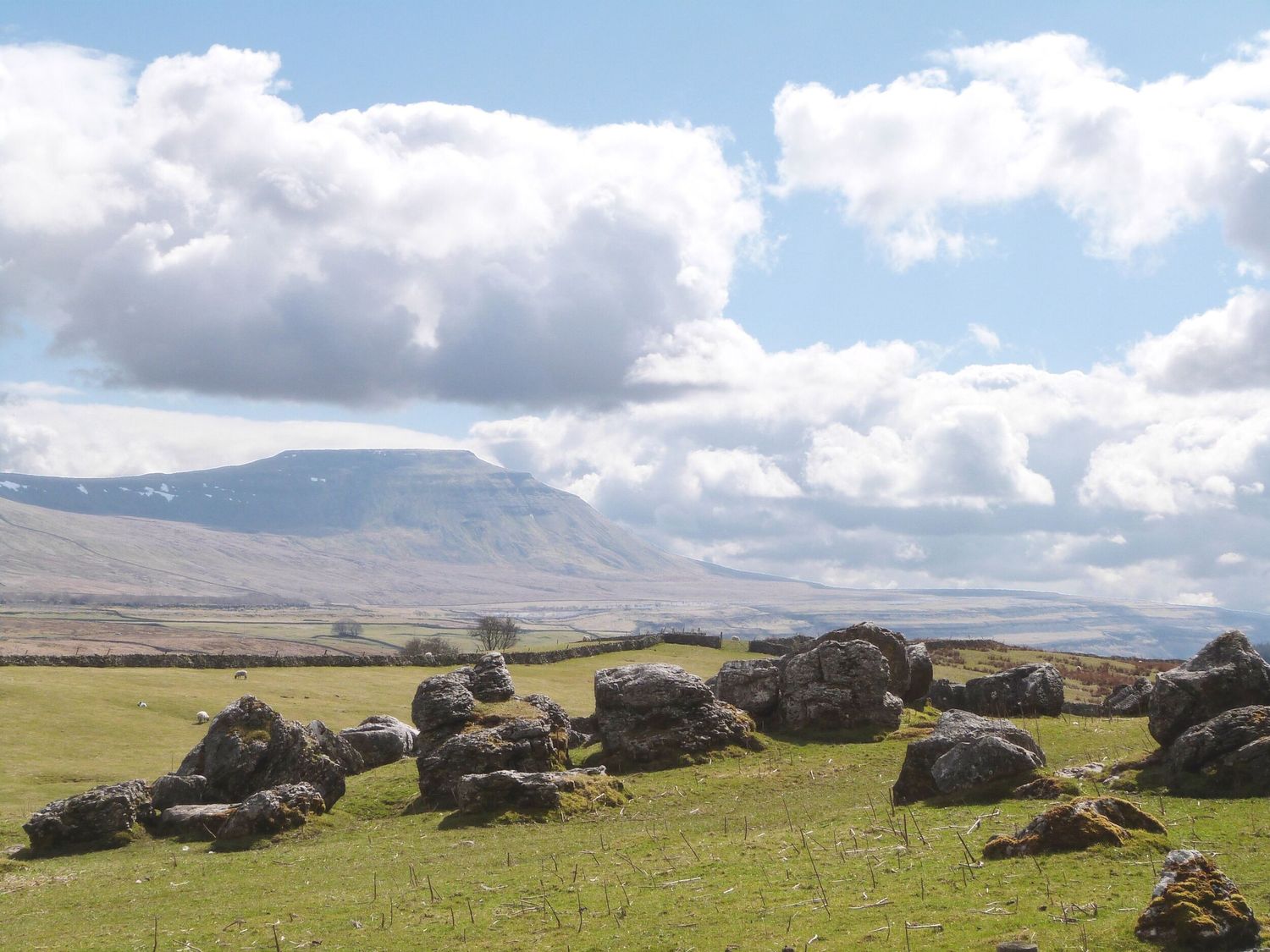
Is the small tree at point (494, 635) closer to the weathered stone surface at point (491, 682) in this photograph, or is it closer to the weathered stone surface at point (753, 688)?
the weathered stone surface at point (753, 688)

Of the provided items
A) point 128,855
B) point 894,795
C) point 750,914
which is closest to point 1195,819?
point 894,795

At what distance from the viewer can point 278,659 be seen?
264 ft

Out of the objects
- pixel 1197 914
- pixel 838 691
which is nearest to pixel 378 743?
pixel 838 691

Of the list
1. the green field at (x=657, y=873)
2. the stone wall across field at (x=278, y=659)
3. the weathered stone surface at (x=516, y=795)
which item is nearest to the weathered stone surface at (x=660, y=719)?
the green field at (x=657, y=873)

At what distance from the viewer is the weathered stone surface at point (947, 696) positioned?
58531 mm

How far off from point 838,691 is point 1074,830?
27.2m

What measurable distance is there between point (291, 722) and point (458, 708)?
622 cm

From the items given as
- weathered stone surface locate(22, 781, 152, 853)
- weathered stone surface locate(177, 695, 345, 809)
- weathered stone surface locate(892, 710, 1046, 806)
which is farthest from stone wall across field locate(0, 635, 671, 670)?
weathered stone surface locate(892, 710, 1046, 806)

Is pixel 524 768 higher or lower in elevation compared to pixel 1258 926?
lower

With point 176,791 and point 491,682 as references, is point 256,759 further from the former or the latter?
point 491,682

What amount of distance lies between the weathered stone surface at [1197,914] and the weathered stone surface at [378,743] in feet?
121

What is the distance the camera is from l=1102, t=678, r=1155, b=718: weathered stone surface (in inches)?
2124

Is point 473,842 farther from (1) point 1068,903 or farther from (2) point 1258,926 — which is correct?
(2) point 1258,926

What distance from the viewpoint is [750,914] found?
1956 cm
